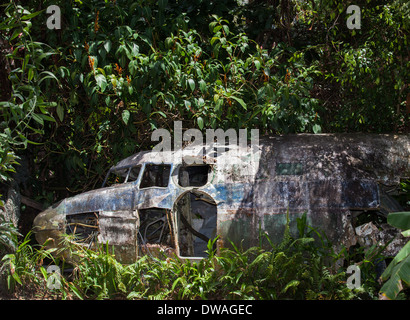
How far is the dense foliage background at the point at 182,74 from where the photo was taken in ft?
32.4

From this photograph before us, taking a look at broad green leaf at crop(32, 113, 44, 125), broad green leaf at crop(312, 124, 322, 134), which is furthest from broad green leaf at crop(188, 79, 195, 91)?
broad green leaf at crop(32, 113, 44, 125)

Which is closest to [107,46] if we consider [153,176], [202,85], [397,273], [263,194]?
[202,85]

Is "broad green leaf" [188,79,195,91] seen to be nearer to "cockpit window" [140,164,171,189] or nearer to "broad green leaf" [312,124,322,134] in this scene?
"cockpit window" [140,164,171,189]

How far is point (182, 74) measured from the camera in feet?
32.6

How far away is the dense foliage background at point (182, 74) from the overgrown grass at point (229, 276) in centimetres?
261

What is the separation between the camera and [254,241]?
800 cm

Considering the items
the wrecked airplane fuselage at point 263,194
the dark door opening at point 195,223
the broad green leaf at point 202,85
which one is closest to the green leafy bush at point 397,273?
the wrecked airplane fuselage at point 263,194

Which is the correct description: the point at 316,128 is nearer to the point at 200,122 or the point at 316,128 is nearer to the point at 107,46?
the point at 200,122

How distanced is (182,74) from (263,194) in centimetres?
323

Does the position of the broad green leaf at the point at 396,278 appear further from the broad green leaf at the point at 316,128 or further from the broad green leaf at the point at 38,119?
the broad green leaf at the point at 38,119

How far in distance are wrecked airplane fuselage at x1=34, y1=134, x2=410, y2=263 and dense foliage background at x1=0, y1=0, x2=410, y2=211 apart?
135cm

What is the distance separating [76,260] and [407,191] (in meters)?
6.00

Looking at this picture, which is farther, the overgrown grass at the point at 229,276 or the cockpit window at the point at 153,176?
the cockpit window at the point at 153,176

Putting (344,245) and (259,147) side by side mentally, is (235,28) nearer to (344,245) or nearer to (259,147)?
(259,147)
